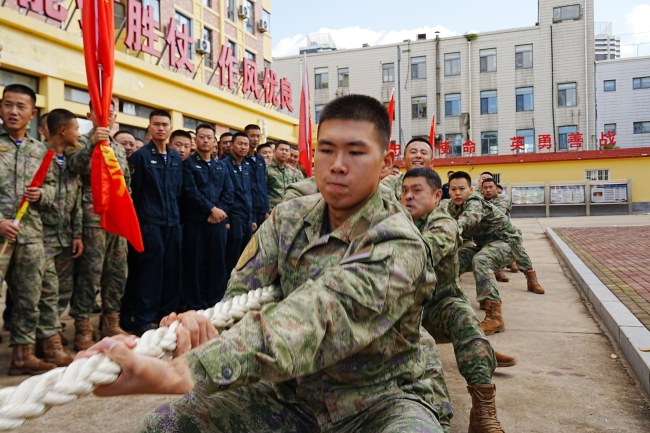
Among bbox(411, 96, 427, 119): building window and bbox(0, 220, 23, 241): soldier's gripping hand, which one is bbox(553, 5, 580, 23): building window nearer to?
bbox(411, 96, 427, 119): building window

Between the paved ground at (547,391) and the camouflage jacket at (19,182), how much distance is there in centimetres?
94

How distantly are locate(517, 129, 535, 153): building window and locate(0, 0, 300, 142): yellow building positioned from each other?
13823 mm

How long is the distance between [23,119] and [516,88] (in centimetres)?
2926

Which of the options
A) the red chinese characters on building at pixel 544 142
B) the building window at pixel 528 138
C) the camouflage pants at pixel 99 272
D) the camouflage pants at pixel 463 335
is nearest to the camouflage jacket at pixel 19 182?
the camouflage pants at pixel 99 272

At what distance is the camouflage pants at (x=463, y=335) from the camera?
278 centimetres

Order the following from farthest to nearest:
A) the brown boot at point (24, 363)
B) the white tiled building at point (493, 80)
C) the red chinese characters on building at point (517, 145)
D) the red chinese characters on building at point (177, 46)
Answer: the white tiled building at point (493, 80) → the red chinese characters on building at point (517, 145) → the red chinese characters on building at point (177, 46) → the brown boot at point (24, 363)

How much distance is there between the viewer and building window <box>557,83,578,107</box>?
94.0ft

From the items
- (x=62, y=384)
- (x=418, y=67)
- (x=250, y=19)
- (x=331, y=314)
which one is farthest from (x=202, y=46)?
(x=62, y=384)

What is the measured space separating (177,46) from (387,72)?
18.8 m

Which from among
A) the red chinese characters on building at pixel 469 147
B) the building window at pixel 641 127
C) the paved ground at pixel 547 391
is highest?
the building window at pixel 641 127

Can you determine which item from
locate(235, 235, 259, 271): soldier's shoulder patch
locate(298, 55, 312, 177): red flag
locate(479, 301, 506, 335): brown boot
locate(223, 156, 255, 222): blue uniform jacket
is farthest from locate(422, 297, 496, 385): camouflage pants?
locate(298, 55, 312, 177): red flag

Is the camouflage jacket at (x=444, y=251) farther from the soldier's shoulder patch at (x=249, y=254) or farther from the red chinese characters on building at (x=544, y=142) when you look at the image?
the red chinese characters on building at (x=544, y=142)

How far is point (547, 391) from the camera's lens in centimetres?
331

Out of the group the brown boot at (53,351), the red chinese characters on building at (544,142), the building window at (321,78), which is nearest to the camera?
the brown boot at (53,351)
